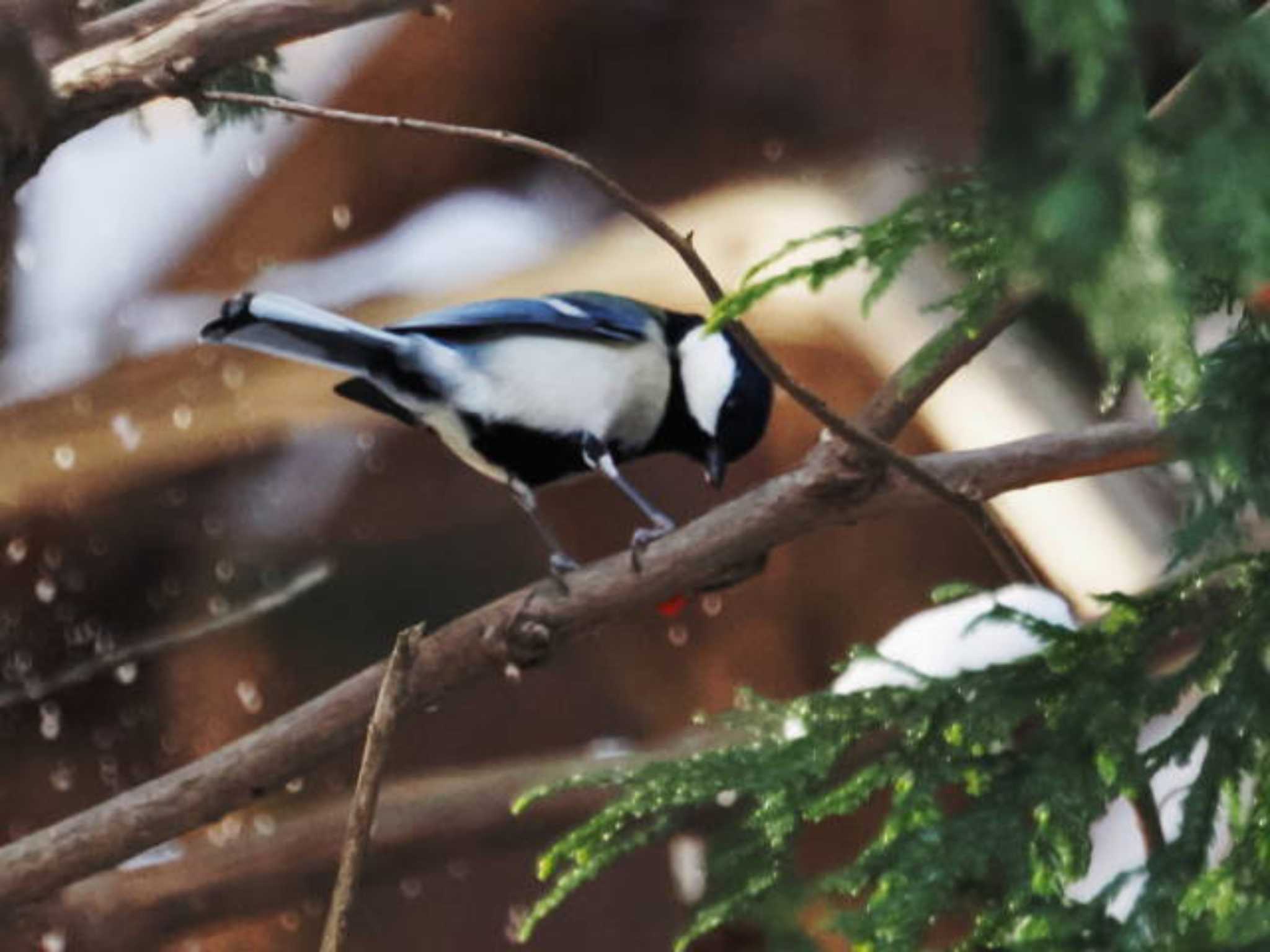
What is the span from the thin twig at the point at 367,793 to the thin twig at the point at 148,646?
144 cm

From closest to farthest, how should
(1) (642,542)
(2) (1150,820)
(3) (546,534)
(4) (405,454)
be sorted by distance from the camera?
(2) (1150,820)
(1) (642,542)
(3) (546,534)
(4) (405,454)

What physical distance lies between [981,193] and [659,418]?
40.3 inches

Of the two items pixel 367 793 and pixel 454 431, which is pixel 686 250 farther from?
pixel 454 431

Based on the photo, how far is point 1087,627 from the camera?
86cm

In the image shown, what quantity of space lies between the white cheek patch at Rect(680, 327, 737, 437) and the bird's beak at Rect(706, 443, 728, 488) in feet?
0.05

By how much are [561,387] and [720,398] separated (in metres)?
0.12

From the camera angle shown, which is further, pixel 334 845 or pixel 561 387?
pixel 334 845

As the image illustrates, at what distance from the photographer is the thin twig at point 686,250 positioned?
0.86 m

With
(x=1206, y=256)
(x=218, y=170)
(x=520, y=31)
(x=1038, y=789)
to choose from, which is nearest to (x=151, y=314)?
(x=218, y=170)

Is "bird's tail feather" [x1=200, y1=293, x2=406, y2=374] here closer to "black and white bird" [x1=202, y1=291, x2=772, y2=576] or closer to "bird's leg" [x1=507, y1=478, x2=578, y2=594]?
"black and white bird" [x1=202, y1=291, x2=772, y2=576]

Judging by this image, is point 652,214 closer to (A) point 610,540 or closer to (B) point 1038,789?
(B) point 1038,789

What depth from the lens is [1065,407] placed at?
7.45 ft

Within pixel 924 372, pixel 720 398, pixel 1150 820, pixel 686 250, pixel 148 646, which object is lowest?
pixel 1150 820

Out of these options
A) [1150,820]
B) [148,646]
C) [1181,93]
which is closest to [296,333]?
[1150,820]
